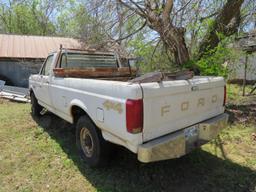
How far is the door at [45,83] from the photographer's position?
19.3ft

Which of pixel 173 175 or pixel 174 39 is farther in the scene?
pixel 174 39

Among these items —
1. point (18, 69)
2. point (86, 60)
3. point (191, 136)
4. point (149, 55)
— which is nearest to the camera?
point (191, 136)

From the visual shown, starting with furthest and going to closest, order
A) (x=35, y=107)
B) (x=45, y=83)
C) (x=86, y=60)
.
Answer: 1. (x=35, y=107)
2. (x=86, y=60)
3. (x=45, y=83)

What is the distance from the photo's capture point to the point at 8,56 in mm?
16328

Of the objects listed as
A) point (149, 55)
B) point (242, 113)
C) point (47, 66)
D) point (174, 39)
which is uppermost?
point (174, 39)

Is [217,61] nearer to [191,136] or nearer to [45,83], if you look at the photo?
[191,136]

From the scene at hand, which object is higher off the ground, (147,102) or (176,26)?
(176,26)

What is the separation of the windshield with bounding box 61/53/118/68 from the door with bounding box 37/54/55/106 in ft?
1.11

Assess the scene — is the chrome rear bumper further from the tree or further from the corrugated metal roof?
the corrugated metal roof

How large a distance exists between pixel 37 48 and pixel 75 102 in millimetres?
14920

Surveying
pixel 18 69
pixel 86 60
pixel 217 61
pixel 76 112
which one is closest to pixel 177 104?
pixel 76 112

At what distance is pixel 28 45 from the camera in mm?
18156

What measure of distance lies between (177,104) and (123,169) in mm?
1546

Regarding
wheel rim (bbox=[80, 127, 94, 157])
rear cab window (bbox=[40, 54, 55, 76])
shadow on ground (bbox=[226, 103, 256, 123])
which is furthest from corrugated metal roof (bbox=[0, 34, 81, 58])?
wheel rim (bbox=[80, 127, 94, 157])
